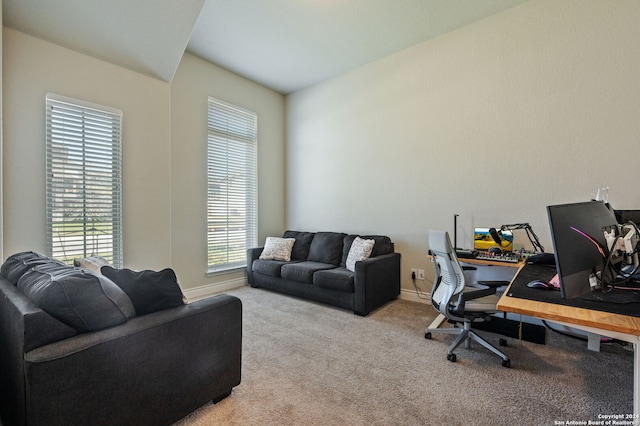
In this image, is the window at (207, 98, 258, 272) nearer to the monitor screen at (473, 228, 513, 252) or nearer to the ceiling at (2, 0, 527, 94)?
the ceiling at (2, 0, 527, 94)

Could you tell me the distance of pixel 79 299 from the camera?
1.28 meters

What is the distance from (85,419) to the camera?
120 cm

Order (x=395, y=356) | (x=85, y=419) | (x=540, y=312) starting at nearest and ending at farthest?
(x=540, y=312) → (x=85, y=419) → (x=395, y=356)

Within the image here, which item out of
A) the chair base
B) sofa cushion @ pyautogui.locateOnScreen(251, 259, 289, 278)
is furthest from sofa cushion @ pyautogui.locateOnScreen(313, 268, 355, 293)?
the chair base

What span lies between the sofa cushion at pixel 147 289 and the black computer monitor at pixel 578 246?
1800mm

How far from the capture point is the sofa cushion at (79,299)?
1.24 meters

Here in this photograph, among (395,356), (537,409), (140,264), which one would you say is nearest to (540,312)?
(537,409)

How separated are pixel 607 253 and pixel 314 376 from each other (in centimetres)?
179

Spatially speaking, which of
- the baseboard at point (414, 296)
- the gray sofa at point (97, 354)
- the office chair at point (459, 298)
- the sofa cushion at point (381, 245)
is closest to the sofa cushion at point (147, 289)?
the gray sofa at point (97, 354)

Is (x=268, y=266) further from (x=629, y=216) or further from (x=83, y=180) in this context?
(x=629, y=216)

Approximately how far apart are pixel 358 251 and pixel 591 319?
8.85ft

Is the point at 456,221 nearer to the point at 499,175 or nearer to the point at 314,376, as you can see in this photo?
the point at 499,175

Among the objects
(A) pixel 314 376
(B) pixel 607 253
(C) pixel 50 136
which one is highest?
(C) pixel 50 136

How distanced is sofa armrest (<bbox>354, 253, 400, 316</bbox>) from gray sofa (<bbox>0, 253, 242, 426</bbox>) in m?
1.78
